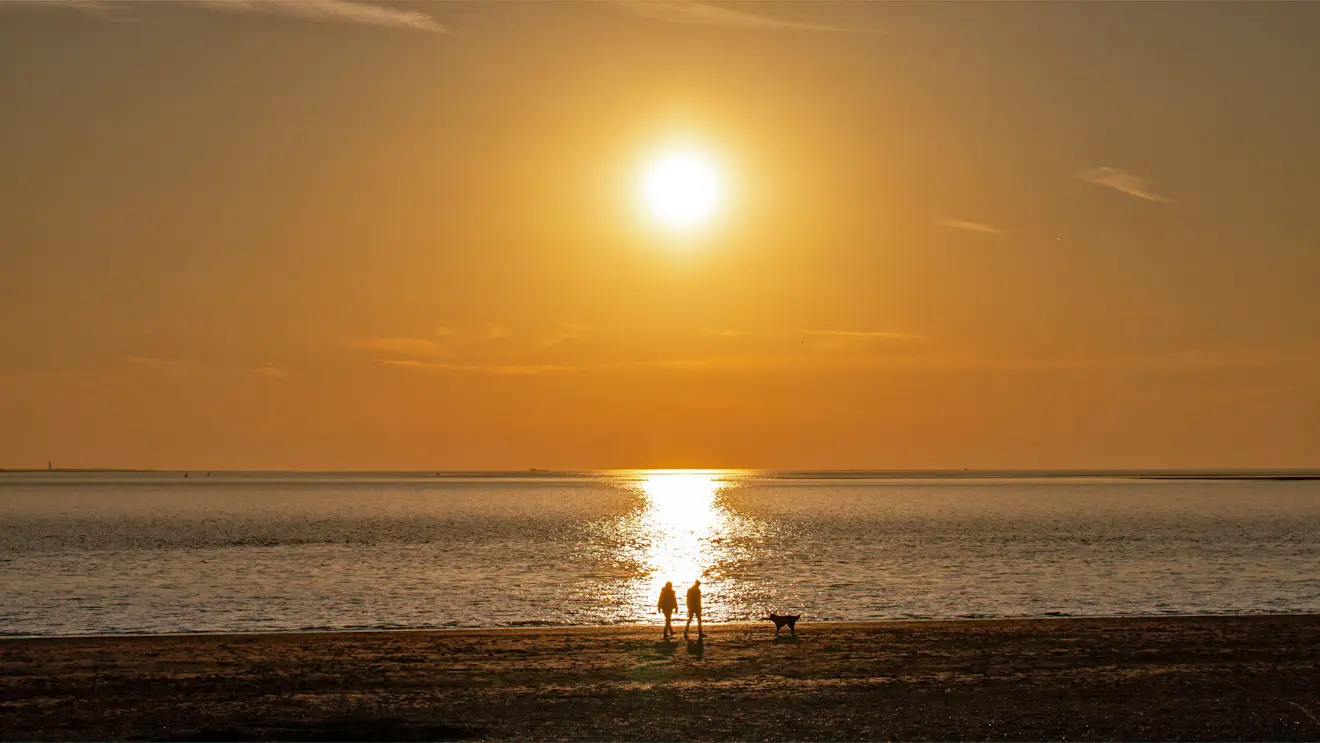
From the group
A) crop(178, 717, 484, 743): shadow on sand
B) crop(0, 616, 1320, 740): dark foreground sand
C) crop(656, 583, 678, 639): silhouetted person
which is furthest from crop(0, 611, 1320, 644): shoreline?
crop(178, 717, 484, 743): shadow on sand

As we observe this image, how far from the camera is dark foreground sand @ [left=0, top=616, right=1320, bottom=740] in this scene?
2564 centimetres

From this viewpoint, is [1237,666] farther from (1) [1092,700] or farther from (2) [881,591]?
(2) [881,591]

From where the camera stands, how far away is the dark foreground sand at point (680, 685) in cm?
2564

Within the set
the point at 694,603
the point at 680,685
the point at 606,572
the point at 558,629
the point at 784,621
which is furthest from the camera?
the point at 606,572

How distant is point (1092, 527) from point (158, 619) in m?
112

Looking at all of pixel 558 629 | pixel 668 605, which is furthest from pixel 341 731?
pixel 558 629

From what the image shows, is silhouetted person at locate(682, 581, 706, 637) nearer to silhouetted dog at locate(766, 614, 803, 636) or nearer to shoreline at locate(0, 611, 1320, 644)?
silhouetted dog at locate(766, 614, 803, 636)

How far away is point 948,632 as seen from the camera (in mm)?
40062

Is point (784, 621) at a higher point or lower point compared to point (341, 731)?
higher

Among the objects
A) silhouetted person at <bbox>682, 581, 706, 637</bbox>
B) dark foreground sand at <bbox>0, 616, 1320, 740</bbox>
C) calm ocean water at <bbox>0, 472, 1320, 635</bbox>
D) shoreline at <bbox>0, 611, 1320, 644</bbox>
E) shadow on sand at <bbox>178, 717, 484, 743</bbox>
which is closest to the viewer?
shadow on sand at <bbox>178, 717, 484, 743</bbox>

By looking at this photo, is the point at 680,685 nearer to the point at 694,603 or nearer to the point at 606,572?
the point at 694,603

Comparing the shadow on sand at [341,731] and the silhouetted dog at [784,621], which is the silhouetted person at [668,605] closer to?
the silhouetted dog at [784,621]

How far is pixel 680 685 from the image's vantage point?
99.2ft

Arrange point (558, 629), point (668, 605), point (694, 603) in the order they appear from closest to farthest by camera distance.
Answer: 1. point (694, 603)
2. point (668, 605)
3. point (558, 629)
